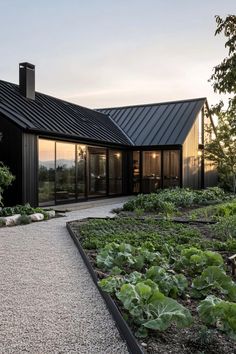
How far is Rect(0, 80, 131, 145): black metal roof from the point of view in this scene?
11.9 metres

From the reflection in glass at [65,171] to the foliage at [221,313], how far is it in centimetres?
1055

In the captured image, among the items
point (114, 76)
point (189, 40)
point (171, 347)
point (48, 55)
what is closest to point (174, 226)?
point (171, 347)

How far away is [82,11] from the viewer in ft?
33.9

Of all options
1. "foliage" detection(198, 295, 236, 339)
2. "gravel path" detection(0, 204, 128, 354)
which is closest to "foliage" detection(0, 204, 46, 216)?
"gravel path" detection(0, 204, 128, 354)

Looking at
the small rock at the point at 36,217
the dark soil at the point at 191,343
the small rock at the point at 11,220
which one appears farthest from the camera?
the small rock at the point at 36,217

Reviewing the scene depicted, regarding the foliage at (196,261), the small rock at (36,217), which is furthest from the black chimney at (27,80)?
the foliage at (196,261)

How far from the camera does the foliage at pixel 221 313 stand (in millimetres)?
2625

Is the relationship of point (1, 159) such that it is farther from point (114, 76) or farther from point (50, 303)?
point (50, 303)

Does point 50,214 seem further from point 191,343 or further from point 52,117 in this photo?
point 191,343

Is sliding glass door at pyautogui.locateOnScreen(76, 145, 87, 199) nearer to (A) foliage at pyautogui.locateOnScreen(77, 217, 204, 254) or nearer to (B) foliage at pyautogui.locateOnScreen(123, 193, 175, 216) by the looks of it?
(B) foliage at pyautogui.locateOnScreen(123, 193, 175, 216)

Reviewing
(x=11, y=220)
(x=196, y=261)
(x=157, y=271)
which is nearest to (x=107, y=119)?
(x=11, y=220)

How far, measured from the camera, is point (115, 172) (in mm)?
17328

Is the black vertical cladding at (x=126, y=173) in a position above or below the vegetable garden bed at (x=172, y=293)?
above

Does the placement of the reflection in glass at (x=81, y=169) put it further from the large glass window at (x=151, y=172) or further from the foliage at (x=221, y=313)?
the foliage at (x=221, y=313)
